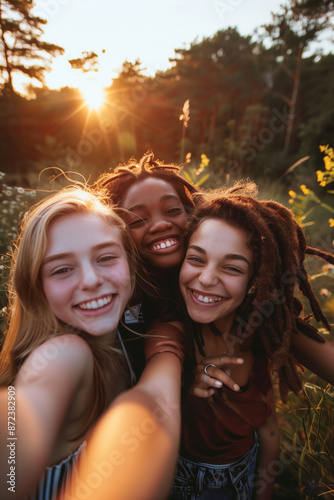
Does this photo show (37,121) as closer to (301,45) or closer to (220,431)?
(301,45)

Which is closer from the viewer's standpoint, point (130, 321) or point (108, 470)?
point (108, 470)

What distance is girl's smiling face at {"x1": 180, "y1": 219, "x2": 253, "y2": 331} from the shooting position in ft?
5.17

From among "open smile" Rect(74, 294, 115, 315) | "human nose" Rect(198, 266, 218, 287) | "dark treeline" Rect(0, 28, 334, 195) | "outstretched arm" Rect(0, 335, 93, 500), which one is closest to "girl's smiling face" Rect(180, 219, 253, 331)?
"human nose" Rect(198, 266, 218, 287)

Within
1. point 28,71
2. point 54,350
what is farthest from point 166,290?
point 28,71

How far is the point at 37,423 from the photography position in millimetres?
946

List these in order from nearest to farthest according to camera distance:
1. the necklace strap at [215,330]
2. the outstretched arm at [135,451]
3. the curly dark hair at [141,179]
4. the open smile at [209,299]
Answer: the outstretched arm at [135,451], the open smile at [209,299], the necklace strap at [215,330], the curly dark hair at [141,179]

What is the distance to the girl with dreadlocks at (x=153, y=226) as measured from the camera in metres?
2.04

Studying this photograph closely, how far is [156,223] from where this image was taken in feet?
6.97

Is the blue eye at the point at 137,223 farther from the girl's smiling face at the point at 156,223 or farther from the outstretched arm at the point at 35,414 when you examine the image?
the outstretched arm at the point at 35,414

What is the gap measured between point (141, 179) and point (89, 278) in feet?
3.66

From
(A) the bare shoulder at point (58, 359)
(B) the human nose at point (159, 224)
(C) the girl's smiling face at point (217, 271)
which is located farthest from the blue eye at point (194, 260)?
(A) the bare shoulder at point (58, 359)

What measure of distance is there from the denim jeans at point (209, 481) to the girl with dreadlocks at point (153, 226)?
876 mm

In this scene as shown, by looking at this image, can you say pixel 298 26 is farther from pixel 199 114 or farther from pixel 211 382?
pixel 211 382

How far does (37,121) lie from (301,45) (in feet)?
47.2
